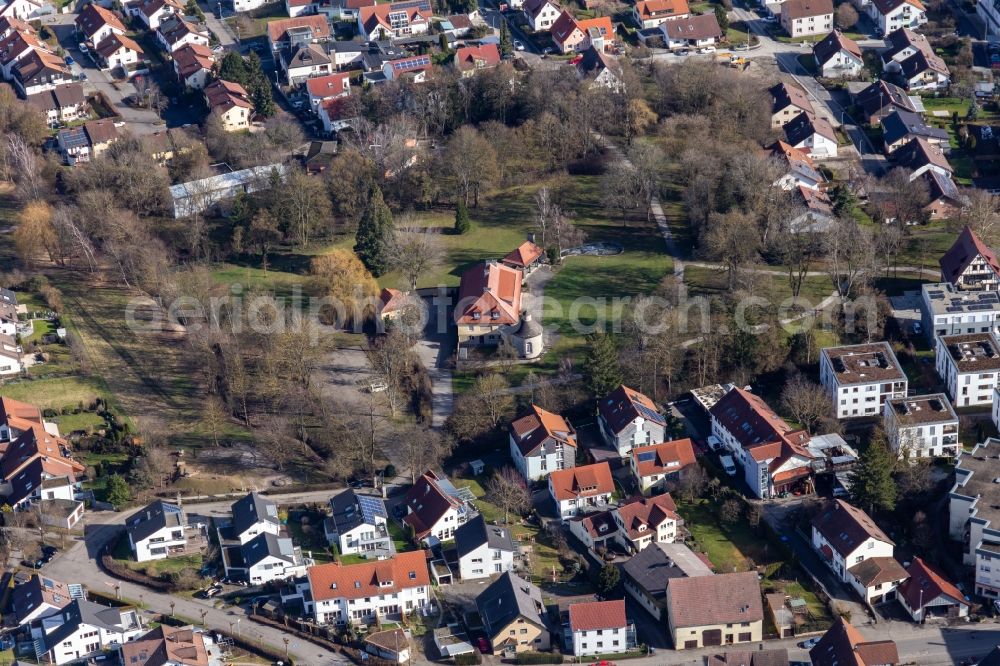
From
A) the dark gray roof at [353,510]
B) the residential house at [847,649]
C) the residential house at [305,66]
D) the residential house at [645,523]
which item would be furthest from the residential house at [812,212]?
the residential house at [305,66]

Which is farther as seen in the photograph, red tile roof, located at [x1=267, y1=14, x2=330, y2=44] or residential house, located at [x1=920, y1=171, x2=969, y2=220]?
red tile roof, located at [x1=267, y1=14, x2=330, y2=44]

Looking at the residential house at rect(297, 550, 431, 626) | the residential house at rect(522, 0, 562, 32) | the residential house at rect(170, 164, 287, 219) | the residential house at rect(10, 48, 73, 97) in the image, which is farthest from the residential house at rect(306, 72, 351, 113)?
the residential house at rect(297, 550, 431, 626)

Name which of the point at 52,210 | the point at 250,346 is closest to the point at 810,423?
the point at 250,346

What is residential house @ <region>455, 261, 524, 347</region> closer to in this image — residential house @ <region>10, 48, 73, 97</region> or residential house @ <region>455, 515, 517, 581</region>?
residential house @ <region>455, 515, 517, 581</region>

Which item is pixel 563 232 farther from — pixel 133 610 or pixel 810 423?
pixel 133 610

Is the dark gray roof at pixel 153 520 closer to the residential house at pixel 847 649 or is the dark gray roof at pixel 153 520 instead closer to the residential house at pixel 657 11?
the residential house at pixel 847 649

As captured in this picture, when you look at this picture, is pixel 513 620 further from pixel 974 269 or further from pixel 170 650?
pixel 974 269

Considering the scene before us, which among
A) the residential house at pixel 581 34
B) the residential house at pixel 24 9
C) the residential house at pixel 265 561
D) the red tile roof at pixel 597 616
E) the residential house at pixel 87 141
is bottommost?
the red tile roof at pixel 597 616
